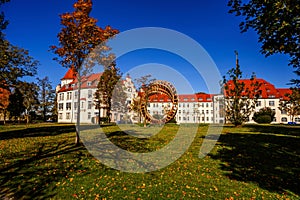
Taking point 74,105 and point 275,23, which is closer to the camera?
point 275,23

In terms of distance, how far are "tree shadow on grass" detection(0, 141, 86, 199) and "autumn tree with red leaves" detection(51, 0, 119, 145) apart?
243 centimetres

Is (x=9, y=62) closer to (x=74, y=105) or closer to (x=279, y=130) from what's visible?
(x=279, y=130)

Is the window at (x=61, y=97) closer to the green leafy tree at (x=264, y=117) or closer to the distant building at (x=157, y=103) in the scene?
the distant building at (x=157, y=103)

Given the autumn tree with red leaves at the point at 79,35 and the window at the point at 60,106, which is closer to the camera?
the autumn tree with red leaves at the point at 79,35

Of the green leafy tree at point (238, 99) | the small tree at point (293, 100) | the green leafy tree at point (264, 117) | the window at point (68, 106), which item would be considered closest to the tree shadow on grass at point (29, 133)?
the green leafy tree at point (238, 99)

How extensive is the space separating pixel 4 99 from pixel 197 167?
51429mm

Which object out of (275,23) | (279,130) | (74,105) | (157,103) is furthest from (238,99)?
(157,103)

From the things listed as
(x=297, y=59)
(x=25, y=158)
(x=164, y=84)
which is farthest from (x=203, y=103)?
(x=25, y=158)

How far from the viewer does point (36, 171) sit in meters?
7.06

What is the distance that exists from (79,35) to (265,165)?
38.6 feet

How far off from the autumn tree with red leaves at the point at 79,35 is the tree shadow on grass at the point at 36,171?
2.43 metres

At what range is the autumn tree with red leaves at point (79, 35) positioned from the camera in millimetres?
11164

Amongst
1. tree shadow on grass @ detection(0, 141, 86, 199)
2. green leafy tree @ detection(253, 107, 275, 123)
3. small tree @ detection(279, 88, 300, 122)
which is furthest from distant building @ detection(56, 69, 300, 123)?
tree shadow on grass @ detection(0, 141, 86, 199)

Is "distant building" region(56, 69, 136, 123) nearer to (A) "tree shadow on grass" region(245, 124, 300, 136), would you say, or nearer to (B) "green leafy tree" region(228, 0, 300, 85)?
(A) "tree shadow on grass" region(245, 124, 300, 136)
